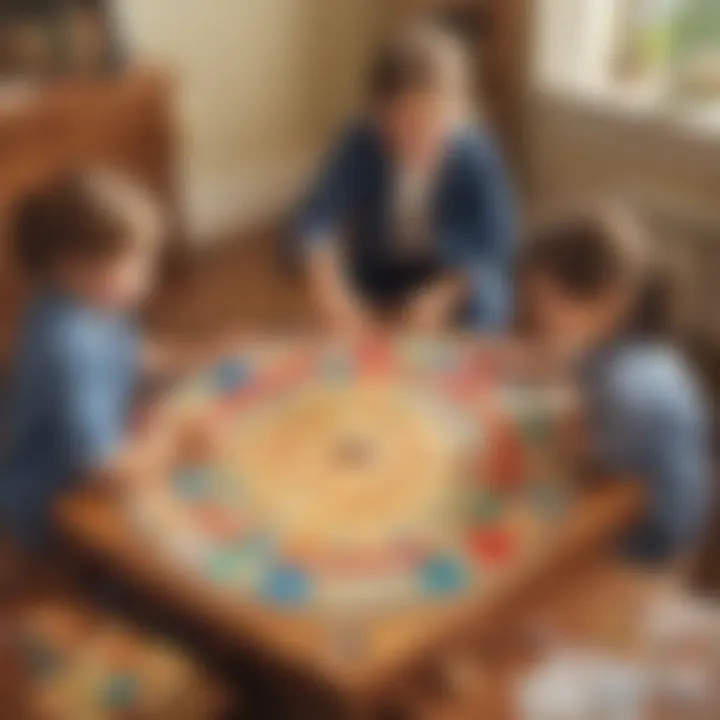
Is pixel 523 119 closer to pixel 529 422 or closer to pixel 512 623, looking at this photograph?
pixel 529 422

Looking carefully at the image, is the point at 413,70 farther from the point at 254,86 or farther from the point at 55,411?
the point at 254,86

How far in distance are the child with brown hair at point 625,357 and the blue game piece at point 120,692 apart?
0.58m

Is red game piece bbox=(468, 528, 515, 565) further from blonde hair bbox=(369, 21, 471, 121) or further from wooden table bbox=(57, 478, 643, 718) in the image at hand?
blonde hair bbox=(369, 21, 471, 121)

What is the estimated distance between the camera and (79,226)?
5.24ft

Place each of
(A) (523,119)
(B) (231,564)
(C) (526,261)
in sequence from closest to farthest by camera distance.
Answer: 1. (B) (231,564)
2. (C) (526,261)
3. (A) (523,119)

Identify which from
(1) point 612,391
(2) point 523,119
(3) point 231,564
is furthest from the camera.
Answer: (2) point 523,119

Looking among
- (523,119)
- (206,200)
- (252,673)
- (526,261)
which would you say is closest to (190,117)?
(206,200)

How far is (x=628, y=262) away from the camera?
5.43 feet

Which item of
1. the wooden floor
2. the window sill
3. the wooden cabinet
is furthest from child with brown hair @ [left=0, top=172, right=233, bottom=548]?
the window sill

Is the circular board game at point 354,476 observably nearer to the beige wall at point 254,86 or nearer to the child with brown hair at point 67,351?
the child with brown hair at point 67,351

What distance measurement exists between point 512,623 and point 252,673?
0.29 metres

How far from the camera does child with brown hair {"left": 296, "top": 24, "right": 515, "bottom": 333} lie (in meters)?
2.28

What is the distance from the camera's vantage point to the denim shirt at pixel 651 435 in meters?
1.56

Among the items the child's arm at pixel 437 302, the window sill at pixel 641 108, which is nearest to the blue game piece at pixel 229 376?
the child's arm at pixel 437 302
